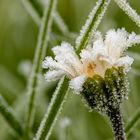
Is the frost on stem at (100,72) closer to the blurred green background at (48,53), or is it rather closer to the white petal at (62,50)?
the white petal at (62,50)

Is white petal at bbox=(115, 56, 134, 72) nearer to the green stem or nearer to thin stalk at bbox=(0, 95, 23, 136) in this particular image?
the green stem

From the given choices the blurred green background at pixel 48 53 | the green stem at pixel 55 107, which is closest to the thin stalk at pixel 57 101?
the green stem at pixel 55 107

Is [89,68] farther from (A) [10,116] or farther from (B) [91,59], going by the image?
(A) [10,116]

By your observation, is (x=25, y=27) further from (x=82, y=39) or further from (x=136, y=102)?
(x=82, y=39)

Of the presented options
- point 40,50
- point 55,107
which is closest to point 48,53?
point 40,50

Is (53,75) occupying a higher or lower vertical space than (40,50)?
lower

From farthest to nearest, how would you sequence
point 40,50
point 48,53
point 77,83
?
1. point 48,53
2. point 40,50
3. point 77,83

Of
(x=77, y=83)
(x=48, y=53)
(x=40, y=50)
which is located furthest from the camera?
(x=48, y=53)

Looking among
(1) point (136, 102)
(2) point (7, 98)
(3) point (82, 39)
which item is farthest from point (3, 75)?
(3) point (82, 39)
